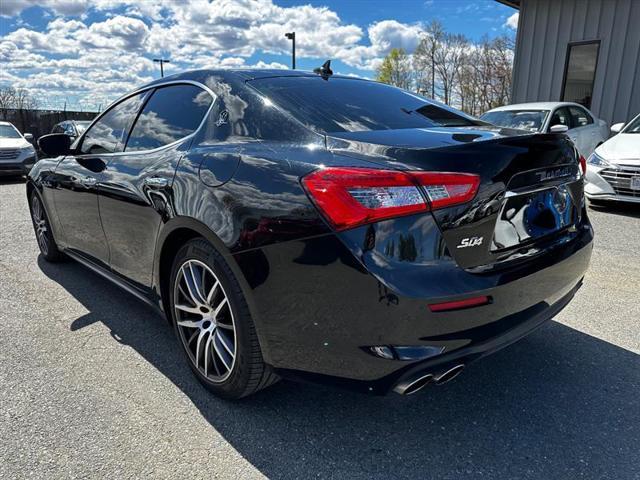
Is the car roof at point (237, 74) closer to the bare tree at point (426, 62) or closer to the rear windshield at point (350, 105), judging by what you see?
the rear windshield at point (350, 105)

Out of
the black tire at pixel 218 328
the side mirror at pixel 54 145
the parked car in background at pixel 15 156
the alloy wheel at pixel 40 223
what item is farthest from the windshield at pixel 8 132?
the black tire at pixel 218 328

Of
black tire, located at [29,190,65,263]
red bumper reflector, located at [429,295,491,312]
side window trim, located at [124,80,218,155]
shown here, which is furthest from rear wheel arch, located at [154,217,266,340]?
black tire, located at [29,190,65,263]

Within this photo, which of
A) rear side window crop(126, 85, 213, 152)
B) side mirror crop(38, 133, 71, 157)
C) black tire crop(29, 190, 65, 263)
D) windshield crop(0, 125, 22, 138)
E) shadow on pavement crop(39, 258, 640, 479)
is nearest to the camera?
shadow on pavement crop(39, 258, 640, 479)

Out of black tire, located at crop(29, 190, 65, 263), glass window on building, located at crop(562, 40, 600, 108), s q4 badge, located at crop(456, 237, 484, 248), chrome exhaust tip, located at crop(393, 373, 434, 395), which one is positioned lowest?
black tire, located at crop(29, 190, 65, 263)

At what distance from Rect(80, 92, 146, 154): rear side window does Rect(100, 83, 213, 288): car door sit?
0.44ft

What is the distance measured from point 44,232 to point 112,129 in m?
1.72

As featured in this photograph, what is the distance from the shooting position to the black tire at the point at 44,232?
4.32 meters

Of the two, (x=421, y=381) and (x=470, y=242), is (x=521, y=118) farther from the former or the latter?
(x=421, y=381)

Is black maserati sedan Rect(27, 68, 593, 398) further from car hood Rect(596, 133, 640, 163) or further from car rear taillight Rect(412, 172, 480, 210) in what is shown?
car hood Rect(596, 133, 640, 163)

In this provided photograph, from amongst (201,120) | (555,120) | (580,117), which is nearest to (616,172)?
(555,120)

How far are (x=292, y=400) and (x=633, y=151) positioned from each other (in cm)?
599

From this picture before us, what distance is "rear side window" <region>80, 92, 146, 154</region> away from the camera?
310cm

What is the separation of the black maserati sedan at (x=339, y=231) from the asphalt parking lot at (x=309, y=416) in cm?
26

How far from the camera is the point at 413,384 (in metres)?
1.73
